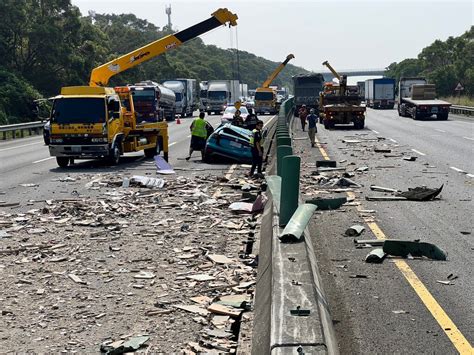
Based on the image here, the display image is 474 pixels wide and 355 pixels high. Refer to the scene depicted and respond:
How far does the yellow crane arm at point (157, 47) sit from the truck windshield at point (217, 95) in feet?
130

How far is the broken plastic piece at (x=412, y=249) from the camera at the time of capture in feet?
31.7

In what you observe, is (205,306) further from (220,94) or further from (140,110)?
(220,94)

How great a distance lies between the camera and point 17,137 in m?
42.6

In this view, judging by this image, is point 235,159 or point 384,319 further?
point 235,159

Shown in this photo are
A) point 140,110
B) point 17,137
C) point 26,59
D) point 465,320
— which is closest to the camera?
point 465,320

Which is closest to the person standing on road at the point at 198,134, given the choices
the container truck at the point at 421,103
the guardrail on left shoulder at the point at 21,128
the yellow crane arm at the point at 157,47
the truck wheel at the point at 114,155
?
the truck wheel at the point at 114,155

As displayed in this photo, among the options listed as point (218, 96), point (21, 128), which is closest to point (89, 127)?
point (21, 128)

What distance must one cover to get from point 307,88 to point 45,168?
3572 centimetres

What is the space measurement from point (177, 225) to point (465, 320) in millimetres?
6286

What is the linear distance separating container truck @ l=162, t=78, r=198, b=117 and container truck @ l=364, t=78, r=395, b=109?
22887 mm

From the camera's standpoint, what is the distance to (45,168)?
22.9m

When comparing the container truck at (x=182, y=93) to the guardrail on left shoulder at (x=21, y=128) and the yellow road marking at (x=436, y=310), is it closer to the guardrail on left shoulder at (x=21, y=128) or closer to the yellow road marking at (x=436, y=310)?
the guardrail on left shoulder at (x=21, y=128)

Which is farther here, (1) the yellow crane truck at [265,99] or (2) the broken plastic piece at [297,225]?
(1) the yellow crane truck at [265,99]

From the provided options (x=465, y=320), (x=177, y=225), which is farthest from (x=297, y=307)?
(x=177, y=225)
